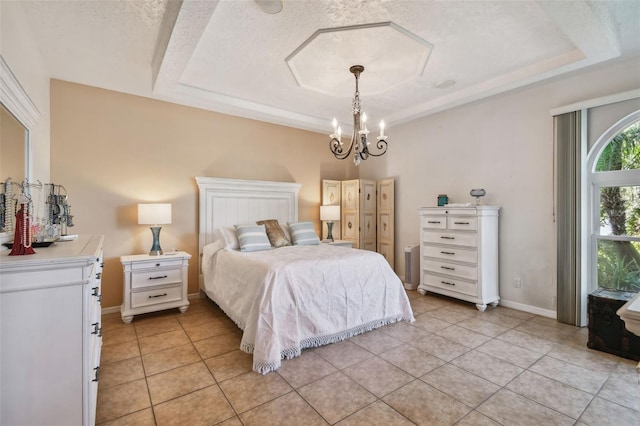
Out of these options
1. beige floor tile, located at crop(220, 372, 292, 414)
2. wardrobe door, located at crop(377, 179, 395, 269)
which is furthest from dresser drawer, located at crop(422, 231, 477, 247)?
beige floor tile, located at crop(220, 372, 292, 414)

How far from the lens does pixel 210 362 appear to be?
2.31 meters

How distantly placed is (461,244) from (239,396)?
3000 millimetres

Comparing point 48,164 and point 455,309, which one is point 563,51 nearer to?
point 455,309

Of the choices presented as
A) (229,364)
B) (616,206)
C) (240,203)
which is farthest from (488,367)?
(240,203)

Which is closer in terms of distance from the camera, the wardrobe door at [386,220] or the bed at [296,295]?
the bed at [296,295]

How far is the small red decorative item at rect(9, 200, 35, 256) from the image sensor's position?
1438 mm

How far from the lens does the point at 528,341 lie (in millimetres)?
2682

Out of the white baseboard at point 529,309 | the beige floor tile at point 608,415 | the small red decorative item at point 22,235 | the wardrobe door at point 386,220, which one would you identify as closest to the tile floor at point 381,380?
the beige floor tile at point 608,415

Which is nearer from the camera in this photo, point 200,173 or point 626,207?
point 626,207

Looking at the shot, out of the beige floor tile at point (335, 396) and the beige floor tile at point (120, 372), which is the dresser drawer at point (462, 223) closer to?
the beige floor tile at point (335, 396)

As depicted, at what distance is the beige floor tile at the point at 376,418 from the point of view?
64.9 inches

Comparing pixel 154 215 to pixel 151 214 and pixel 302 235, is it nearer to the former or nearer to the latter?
pixel 151 214

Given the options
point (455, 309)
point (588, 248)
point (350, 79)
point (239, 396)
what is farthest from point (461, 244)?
point (239, 396)

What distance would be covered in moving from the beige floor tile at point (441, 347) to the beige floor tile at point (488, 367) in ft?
0.20
